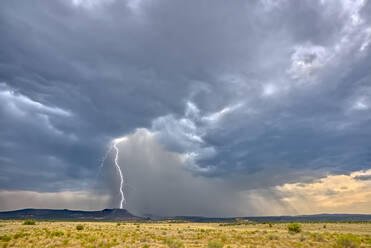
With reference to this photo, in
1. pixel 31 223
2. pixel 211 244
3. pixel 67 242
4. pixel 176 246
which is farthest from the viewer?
pixel 31 223

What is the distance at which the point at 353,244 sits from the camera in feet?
100.0

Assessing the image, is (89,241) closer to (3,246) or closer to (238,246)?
(3,246)

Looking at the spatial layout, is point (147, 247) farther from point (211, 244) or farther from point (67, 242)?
point (67, 242)

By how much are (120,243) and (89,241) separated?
4.39m

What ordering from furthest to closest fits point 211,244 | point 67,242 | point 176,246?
point 67,242 < point 176,246 < point 211,244

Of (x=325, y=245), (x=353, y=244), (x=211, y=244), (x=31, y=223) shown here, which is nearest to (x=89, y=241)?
(x=211, y=244)

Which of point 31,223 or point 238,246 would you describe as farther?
point 31,223

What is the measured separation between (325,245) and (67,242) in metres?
32.6

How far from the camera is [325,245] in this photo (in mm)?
31531

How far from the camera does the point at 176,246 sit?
30.4 m

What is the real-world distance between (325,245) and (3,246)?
3883 centimetres

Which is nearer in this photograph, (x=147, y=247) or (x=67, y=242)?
(x=147, y=247)

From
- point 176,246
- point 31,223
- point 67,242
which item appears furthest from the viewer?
point 31,223

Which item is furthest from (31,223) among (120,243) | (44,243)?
(120,243)
